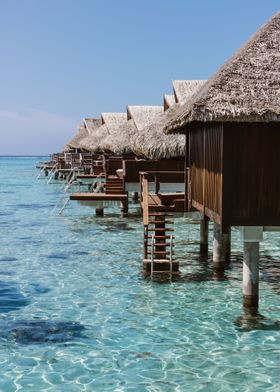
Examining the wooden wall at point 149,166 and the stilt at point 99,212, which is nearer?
the wooden wall at point 149,166

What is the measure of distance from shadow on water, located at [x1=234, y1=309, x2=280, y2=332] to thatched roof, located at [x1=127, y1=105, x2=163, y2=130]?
23713 millimetres

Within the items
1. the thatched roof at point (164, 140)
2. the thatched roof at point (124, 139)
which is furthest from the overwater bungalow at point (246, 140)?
the thatched roof at point (124, 139)

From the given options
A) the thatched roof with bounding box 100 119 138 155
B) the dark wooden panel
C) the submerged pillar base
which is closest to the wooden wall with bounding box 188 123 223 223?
the dark wooden panel

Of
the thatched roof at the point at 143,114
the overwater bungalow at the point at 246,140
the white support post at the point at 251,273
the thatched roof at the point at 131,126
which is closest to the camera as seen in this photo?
the overwater bungalow at the point at 246,140

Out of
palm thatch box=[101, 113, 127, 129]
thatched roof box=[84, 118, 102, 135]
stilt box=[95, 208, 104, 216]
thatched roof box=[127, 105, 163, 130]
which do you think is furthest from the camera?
thatched roof box=[84, 118, 102, 135]

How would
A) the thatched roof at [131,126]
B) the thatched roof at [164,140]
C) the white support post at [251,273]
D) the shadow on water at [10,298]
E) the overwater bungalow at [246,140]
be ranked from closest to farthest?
the overwater bungalow at [246,140] < the white support post at [251,273] < the shadow on water at [10,298] < the thatched roof at [164,140] < the thatched roof at [131,126]

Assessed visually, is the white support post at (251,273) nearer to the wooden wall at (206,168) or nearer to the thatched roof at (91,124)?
the wooden wall at (206,168)

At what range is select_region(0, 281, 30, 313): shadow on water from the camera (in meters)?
13.2

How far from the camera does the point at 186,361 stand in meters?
10.0

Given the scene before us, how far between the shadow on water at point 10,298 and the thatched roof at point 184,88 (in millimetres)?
13634

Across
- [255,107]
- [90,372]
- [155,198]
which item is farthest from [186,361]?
[155,198]

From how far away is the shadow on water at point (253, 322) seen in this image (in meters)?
11.6

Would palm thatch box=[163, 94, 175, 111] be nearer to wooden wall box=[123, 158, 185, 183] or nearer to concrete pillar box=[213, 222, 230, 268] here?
wooden wall box=[123, 158, 185, 183]

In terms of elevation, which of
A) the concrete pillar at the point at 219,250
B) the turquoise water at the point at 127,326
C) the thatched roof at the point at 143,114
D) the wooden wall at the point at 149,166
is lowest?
the turquoise water at the point at 127,326
